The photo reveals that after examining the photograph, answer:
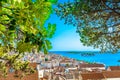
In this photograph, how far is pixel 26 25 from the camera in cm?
263

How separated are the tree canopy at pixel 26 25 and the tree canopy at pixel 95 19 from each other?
707cm

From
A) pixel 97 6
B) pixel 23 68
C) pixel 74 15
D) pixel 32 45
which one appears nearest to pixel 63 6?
pixel 74 15

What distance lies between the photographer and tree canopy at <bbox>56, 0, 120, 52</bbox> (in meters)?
10.0

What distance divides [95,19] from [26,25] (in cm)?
831

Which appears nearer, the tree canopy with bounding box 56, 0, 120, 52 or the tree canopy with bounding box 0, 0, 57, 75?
the tree canopy with bounding box 0, 0, 57, 75

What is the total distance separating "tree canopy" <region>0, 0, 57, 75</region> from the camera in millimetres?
2486

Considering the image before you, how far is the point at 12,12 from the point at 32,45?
1.44 feet

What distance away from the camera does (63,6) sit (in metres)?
10.8

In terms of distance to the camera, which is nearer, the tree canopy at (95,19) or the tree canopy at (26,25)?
the tree canopy at (26,25)

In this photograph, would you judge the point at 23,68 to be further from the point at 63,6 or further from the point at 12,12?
the point at 63,6

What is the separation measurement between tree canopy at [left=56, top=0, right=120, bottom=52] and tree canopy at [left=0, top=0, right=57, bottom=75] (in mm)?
7072

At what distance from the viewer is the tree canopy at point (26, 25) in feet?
8.16

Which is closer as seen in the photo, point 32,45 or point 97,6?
point 32,45

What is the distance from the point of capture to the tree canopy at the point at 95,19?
1003 cm
